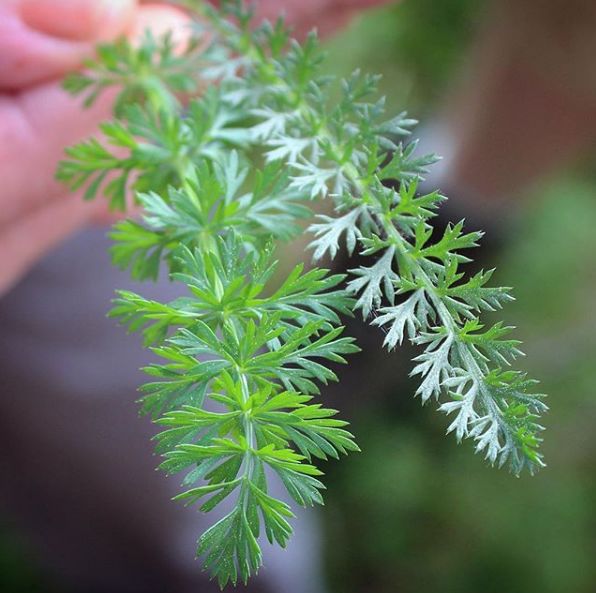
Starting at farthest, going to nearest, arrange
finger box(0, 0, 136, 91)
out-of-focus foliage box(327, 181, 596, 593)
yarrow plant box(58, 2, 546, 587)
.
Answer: out-of-focus foliage box(327, 181, 596, 593) → finger box(0, 0, 136, 91) → yarrow plant box(58, 2, 546, 587)

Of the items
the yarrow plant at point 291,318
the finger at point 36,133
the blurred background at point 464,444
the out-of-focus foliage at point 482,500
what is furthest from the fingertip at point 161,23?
the out-of-focus foliage at point 482,500

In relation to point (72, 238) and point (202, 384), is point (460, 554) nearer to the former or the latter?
point (72, 238)

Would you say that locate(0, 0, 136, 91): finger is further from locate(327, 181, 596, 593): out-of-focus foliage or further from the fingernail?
locate(327, 181, 596, 593): out-of-focus foliage

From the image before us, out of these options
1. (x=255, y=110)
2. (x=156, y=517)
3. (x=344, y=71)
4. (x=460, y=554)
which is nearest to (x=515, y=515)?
(x=460, y=554)

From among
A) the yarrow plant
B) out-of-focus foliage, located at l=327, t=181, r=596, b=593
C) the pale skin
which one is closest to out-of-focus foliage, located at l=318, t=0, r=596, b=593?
out-of-focus foliage, located at l=327, t=181, r=596, b=593

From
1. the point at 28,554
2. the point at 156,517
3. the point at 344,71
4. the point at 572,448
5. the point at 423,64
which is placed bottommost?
the point at 28,554

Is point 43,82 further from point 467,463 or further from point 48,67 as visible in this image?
point 467,463
